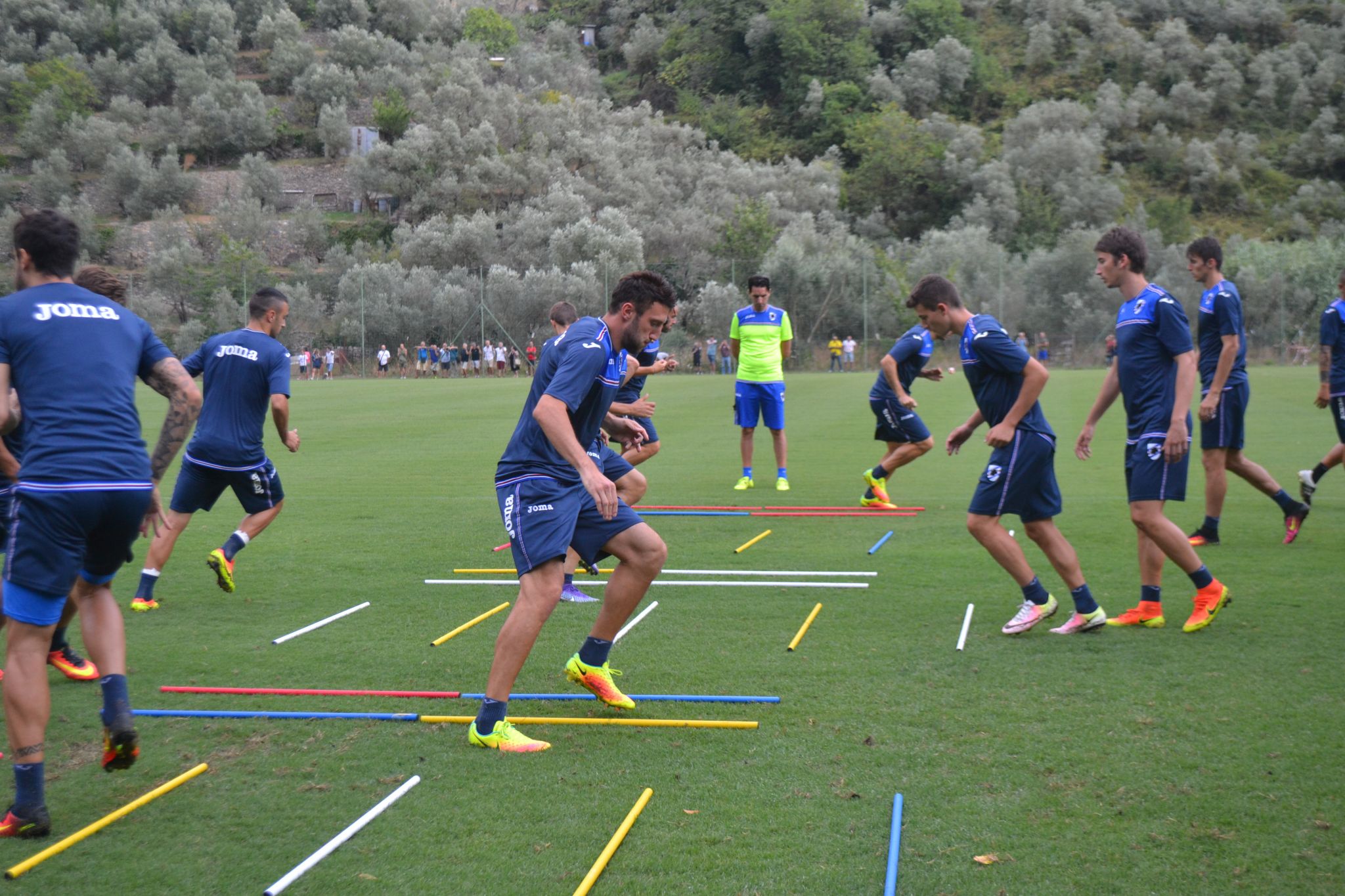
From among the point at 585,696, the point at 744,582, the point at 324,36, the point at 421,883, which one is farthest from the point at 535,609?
the point at 324,36

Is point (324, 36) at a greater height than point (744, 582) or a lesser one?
greater

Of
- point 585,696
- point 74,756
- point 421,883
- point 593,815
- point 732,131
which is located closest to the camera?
point 421,883

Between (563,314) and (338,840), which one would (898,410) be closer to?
(563,314)

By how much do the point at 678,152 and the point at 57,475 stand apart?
212 ft

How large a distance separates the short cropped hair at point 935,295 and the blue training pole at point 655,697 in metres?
2.55

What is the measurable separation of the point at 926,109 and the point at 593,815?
81.6 m

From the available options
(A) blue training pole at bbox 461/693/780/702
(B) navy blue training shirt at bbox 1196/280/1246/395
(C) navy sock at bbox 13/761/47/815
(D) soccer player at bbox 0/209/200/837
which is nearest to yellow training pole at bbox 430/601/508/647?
(A) blue training pole at bbox 461/693/780/702

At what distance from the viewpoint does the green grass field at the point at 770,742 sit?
3.75 metres

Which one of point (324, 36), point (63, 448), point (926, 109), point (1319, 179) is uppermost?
point (324, 36)

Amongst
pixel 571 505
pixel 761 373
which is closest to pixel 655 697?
pixel 571 505

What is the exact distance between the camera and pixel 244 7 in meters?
93.0

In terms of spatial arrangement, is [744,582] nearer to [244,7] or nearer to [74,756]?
[74,756]

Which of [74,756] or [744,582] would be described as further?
[744,582]

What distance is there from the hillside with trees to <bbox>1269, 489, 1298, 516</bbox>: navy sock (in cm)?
3502
